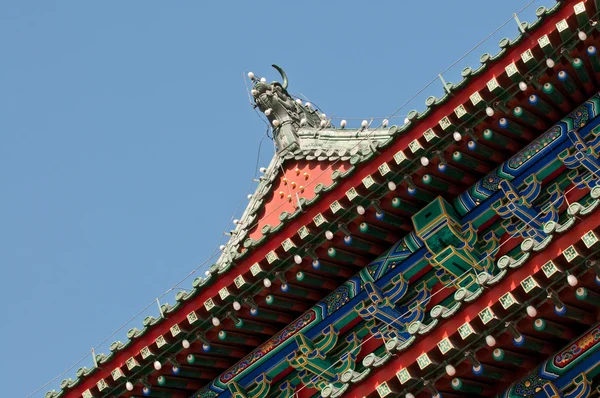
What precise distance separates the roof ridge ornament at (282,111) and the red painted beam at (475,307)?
32.6 feet

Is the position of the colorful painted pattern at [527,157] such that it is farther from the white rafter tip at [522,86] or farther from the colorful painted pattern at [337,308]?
the white rafter tip at [522,86]

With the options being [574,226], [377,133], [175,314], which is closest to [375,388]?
[574,226]

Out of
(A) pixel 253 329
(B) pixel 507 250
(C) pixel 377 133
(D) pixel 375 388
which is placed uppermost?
(C) pixel 377 133

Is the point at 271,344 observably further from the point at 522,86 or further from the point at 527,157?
the point at 522,86

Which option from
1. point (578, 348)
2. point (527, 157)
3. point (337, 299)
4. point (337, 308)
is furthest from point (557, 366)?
point (337, 299)

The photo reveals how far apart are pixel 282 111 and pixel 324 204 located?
21.0 ft

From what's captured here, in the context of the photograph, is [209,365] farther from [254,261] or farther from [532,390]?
[532,390]

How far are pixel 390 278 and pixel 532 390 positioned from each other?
5.52 meters

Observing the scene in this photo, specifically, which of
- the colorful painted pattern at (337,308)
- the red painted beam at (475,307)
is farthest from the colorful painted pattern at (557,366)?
the colorful painted pattern at (337,308)

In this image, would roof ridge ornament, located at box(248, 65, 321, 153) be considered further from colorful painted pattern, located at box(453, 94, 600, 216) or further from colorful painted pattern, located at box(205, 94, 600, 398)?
colorful painted pattern, located at box(453, 94, 600, 216)

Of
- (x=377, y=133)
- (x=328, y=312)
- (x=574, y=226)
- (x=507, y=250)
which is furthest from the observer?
(x=377, y=133)

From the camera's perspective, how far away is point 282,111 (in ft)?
88.3

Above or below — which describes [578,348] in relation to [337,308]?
below

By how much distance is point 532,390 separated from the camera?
16.2 meters
